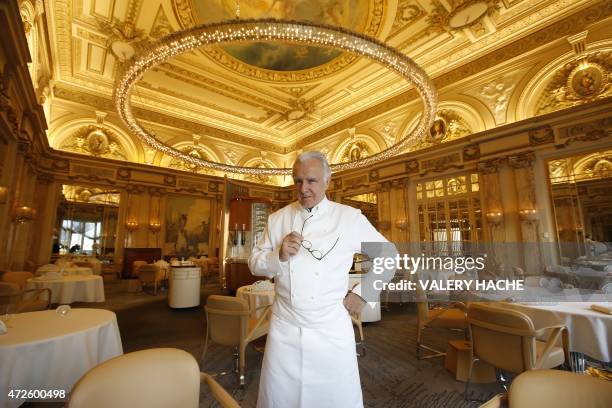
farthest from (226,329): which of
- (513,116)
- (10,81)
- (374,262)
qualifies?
(513,116)

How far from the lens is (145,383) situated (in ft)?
4.04

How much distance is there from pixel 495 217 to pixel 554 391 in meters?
7.70

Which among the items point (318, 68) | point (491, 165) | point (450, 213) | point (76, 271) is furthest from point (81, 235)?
point (491, 165)

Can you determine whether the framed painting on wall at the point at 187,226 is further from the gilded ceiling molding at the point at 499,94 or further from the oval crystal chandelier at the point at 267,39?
the gilded ceiling molding at the point at 499,94

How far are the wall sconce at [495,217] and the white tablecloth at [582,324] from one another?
17.4 feet

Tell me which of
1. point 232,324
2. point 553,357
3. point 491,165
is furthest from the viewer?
point 491,165

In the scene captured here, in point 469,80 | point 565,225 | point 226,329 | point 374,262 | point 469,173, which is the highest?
point 469,80

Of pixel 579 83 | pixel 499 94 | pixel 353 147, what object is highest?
pixel 499 94

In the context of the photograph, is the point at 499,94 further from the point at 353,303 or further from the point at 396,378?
the point at 353,303

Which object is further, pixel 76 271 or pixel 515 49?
pixel 515 49

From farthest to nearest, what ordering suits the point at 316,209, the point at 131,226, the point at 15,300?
the point at 131,226
the point at 15,300
the point at 316,209

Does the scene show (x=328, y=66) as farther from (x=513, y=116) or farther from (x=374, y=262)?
(x=374, y=262)

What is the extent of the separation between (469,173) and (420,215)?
202cm

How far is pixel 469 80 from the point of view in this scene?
28.5ft
